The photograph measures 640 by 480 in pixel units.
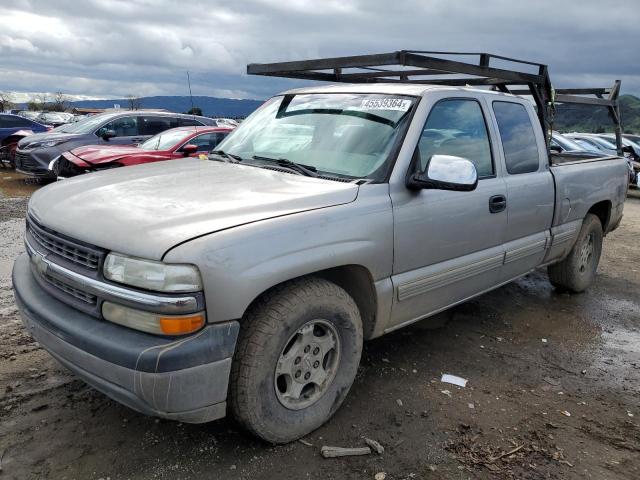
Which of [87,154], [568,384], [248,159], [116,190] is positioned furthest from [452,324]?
[87,154]

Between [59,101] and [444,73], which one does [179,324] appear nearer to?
[444,73]

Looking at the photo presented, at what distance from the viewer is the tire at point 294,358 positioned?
93.5 inches

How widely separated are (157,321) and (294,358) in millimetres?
746

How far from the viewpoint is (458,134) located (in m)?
3.60

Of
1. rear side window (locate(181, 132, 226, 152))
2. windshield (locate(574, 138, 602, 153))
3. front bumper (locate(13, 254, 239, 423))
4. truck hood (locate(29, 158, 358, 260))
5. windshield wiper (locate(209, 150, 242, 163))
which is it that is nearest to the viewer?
front bumper (locate(13, 254, 239, 423))

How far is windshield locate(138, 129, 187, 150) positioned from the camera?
30.9 feet

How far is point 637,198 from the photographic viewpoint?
14.3 metres

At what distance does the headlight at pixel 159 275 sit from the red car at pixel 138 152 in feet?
18.5

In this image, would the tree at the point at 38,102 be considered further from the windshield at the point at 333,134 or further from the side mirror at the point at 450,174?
the side mirror at the point at 450,174

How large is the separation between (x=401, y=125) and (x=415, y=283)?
37.6 inches

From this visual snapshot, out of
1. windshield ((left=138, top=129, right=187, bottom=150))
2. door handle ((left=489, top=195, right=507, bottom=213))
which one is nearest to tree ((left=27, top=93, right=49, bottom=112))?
windshield ((left=138, top=129, right=187, bottom=150))

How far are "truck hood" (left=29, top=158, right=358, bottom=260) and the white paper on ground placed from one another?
59.4 inches

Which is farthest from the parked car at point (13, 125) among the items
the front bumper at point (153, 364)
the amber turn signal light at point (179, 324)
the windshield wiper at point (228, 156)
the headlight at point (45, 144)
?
the amber turn signal light at point (179, 324)

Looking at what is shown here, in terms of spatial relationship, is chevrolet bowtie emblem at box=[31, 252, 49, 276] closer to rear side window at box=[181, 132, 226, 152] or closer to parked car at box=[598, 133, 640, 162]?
rear side window at box=[181, 132, 226, 152]
